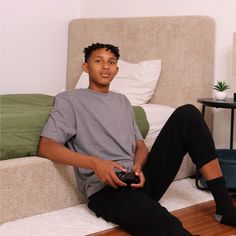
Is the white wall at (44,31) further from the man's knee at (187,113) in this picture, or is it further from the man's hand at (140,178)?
the man's hand at (140,178)

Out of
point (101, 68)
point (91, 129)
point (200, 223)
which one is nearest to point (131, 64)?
point (101, 68)

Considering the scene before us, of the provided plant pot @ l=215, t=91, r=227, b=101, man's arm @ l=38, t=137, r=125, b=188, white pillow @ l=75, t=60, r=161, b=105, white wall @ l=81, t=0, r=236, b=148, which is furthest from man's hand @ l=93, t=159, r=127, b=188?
white wall @ l=81, t=0, r=236, b=148

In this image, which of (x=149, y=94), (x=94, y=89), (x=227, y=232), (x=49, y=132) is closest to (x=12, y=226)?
(x=49, y=132)

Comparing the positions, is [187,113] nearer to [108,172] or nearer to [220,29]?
[108,172]

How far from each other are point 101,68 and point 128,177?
21.0 inches

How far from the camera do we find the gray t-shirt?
6.45 feet

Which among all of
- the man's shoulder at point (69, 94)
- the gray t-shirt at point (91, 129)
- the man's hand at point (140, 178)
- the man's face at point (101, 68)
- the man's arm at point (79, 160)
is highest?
the man's face at point (101, 68)

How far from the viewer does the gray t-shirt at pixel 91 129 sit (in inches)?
77.4

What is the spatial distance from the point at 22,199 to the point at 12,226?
0.13 m

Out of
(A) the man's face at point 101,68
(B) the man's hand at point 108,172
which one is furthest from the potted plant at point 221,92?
(B) the man's hand at point 108,172

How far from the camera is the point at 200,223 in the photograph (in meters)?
2.08

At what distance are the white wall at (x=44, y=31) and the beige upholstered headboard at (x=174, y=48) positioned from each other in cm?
17

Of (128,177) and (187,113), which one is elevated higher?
(187,113)

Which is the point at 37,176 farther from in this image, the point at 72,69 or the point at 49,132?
the point at 72,69
